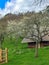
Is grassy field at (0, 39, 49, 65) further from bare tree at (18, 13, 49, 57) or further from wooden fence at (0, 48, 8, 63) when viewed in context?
bare tree at (18, 13, 49, 57)

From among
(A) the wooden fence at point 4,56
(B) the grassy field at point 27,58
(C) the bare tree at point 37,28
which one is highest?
(C) the bare tree at point 37,28

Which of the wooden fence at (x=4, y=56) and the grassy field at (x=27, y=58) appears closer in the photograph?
the wooden fence at (x=4, y=56)

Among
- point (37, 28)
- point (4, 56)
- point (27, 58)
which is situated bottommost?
point (27, 58)

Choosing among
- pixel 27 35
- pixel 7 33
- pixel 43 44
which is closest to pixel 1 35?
pixel 7 33

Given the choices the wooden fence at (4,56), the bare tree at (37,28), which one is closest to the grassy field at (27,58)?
the wooden fence at (4,56)

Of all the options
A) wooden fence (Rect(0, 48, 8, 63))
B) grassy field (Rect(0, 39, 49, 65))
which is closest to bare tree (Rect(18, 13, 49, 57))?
grassy field (Rect(0, 39, 49, 65))

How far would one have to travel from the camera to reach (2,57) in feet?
88.9

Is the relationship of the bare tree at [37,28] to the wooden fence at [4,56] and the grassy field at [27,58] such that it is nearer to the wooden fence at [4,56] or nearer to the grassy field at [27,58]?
the grassy field at [27,58]

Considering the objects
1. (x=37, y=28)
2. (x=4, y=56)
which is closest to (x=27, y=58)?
(x=37, y=28)

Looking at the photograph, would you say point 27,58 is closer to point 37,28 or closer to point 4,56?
point 37,28

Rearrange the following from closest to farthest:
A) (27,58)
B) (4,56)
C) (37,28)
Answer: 1. (4,56)
2. (27,58)
3. (37,28)

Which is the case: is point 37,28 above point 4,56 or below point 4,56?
above

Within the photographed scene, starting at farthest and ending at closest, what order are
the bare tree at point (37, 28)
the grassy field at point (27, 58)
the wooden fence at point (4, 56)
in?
the bare tree at point (37, 28)
the grassy field at point (27, 58)
the wooden fence at point (4, 56)

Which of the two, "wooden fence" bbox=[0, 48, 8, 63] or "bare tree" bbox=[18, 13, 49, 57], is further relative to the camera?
"bare tree" bbox=[18, 13, 49, 57]
